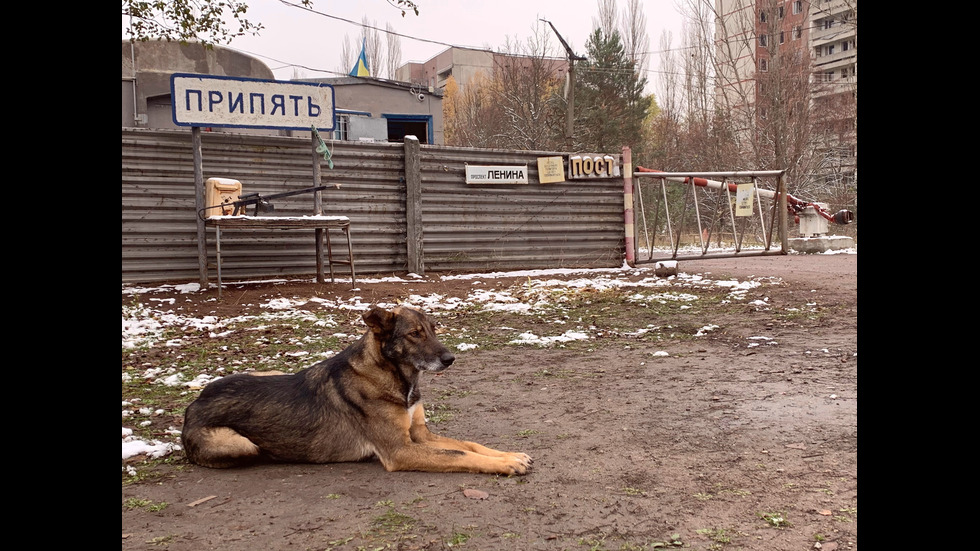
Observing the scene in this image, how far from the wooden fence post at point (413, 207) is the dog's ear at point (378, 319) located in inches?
360

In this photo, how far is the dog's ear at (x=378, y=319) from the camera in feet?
11.9

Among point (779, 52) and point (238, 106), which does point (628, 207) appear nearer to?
point (238, 106)

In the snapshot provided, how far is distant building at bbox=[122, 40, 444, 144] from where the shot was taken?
1820 cm

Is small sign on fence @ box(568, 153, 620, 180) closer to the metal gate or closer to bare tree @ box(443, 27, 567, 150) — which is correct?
the metal gate

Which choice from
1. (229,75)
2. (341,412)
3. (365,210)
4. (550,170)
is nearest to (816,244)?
(550,170)

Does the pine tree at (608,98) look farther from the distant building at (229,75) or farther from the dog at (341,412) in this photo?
the dog at (341,412)

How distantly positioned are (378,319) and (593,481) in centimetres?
144

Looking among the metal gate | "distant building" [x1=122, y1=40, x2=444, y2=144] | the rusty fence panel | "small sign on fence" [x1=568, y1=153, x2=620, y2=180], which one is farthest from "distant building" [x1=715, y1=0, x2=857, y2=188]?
the rusty fence panel

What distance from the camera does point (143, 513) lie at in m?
2.95

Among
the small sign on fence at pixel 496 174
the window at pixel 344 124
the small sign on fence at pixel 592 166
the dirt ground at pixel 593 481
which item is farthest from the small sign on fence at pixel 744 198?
the window at pixel 344 124
